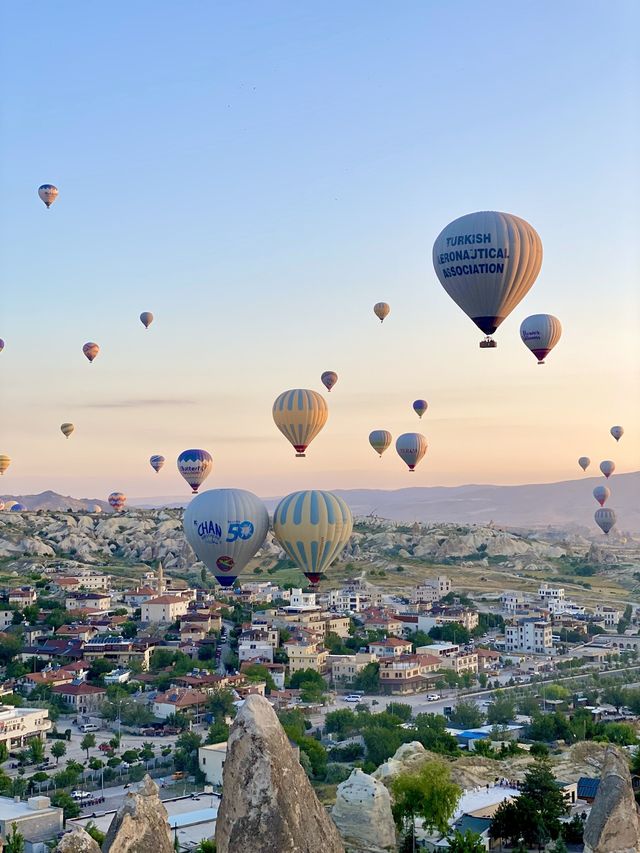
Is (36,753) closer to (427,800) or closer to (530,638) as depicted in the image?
(427,800)

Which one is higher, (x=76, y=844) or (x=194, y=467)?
(x=194, y=467)

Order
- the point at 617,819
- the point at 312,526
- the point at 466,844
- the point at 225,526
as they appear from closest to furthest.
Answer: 1. the point at 617,819
2. the point at 466,844
3. the point at 225,526
4. the point at 312,526

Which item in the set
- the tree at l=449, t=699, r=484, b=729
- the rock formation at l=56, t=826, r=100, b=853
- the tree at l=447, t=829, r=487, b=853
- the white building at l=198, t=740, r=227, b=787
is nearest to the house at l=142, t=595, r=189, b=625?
the tree at l=449, t=699, r=484, b=729

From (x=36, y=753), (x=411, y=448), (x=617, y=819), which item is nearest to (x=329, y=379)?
(x=411, y=448)

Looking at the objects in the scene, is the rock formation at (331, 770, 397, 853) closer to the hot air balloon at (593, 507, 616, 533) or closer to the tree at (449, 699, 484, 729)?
the tree at (449, 699, 484, 729)

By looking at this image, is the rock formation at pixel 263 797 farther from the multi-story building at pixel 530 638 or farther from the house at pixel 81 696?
the multi-story building at pixel 530 638

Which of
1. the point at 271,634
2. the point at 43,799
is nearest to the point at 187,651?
the point at 271,634

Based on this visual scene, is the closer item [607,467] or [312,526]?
[312,526]
